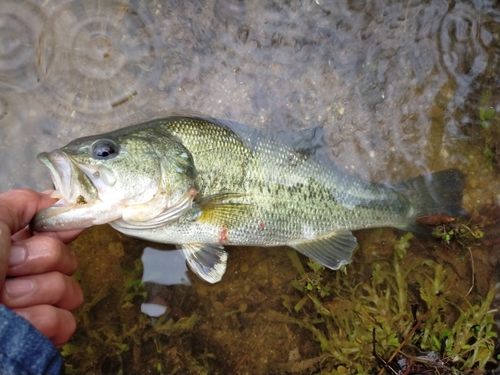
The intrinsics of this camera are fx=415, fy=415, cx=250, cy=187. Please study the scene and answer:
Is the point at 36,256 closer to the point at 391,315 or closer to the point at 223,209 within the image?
the point at 223,209

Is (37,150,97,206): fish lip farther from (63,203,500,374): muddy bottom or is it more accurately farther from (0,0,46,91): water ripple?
(0,0,46,91): water ripple

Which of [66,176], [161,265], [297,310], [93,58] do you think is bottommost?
[297,310]

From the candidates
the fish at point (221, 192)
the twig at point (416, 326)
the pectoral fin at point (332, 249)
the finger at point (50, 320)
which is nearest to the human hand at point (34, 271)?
the finger at point (50, 320)

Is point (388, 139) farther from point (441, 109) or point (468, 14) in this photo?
point (468, 14)

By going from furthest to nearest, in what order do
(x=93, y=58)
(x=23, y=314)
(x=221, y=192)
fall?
(x=93, y=58), (x=221, y=192), (x=23, y=314)

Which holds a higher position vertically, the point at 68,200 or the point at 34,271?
the point at 68,200

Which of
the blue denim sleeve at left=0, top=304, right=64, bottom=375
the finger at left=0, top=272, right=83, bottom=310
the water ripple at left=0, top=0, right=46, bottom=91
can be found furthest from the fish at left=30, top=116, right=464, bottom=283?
the water ripple at left=0, top=0, right=46, bottom=91

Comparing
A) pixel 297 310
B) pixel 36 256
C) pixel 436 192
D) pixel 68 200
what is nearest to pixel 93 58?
pixel 68 200
